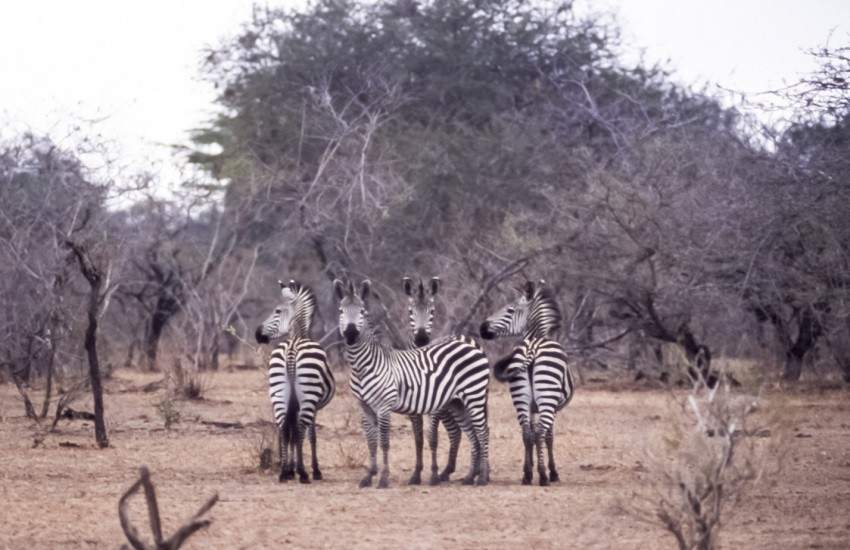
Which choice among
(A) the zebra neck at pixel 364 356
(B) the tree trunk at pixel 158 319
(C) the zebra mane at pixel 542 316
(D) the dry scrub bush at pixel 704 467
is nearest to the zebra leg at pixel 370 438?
(A) the zebra neck at pixel 364 356

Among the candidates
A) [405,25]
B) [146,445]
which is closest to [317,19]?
[405,25]

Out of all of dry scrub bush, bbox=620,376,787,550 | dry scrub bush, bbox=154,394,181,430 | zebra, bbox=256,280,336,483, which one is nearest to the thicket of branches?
dry scrub bush, bbox=154,394,181,430

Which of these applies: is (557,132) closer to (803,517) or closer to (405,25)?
(405,25)

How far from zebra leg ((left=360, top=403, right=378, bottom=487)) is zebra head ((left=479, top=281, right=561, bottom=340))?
175 centimetres

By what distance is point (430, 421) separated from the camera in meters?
11.7

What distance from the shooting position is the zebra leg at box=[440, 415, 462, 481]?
11469 millimetres

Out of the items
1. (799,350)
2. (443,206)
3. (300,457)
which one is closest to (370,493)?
(300,457)

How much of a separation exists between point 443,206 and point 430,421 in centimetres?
1614

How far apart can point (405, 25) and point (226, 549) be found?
75.4 ft

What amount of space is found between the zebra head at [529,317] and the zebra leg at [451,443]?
3.06 ft

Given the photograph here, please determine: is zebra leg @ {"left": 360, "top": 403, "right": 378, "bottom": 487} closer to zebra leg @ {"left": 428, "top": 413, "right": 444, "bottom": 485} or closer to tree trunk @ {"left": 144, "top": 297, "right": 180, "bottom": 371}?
zebra leg @ {"left": 428, "top": 413, "right": 444, "bottom": 485}

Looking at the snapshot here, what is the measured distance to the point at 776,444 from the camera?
305 inches

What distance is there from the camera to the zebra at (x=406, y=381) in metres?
10.8

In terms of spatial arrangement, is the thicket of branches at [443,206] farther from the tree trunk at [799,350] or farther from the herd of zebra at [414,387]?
the herd of zebra at [414,387]
